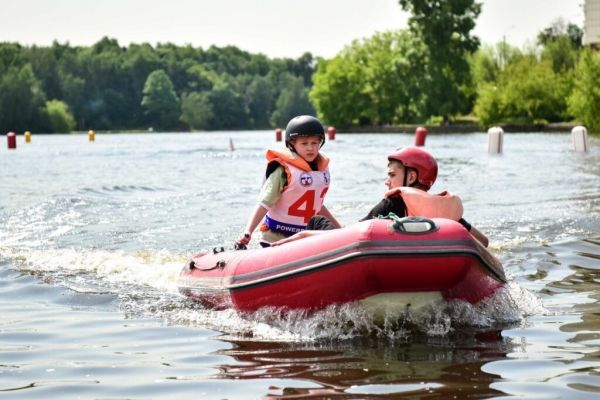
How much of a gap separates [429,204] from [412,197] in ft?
0.38

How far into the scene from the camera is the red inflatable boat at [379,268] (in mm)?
5410

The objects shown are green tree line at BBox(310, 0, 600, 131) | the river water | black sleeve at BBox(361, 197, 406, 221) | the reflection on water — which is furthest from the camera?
green tree line at BBox(310, 0, 600, 131)

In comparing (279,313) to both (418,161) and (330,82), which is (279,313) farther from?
(330,82)

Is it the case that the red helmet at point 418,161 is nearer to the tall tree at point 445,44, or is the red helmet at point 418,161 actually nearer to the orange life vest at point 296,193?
the orange life vest at point 296,193

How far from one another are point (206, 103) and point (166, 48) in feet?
142

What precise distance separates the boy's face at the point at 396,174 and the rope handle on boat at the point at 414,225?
79cm

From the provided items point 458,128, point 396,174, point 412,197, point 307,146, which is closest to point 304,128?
point 307,146

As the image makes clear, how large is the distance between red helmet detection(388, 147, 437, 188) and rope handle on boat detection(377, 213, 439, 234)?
764mm

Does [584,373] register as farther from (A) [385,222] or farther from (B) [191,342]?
(B) [191,342]

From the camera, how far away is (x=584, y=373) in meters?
4.79

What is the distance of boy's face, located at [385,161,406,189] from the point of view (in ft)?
20.6

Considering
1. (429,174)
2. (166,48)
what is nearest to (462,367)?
(429,174)

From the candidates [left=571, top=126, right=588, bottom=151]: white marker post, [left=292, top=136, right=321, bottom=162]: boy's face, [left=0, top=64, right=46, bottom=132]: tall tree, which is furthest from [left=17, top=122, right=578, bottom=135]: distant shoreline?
[left=292, top=136, right=321, bottom=162]: boy's face

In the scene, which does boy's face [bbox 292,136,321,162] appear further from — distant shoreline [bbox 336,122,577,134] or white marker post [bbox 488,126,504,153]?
distant shoreline [bbox 336,122,577,134]
